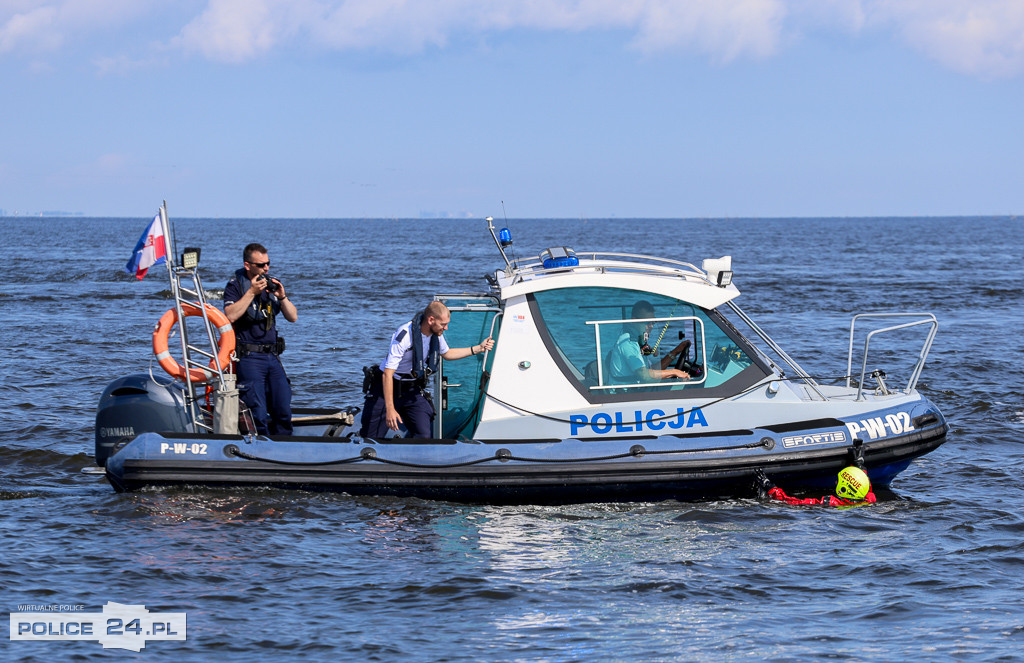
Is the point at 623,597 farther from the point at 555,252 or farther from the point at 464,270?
the point at 464,270

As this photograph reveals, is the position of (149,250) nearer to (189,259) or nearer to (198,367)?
(189,259)

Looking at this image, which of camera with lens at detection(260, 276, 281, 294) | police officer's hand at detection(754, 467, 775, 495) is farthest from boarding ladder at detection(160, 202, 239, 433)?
police officer's hand at detection(754, 467, 775, 495)

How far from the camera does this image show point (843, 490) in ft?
27.3

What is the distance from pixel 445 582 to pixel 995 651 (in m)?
3.24

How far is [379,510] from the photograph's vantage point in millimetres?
8266

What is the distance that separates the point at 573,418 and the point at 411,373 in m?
1.32

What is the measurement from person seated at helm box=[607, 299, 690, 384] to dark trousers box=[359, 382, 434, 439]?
1501mm

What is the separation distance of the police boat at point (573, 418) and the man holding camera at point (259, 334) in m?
0.18

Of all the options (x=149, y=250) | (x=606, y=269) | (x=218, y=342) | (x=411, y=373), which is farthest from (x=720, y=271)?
(x=149, y=250)

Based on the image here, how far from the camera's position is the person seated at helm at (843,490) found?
8258 millimetres

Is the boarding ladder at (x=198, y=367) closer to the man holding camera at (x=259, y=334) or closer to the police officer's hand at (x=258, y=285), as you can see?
the man holding camera at (x=259, y=334)

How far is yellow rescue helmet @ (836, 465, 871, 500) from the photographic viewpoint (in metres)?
8.26

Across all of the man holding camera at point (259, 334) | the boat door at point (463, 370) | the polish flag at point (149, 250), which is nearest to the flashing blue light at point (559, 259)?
the boat door at point (463, 370)

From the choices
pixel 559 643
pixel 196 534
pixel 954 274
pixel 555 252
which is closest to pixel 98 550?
pixel 196 534
